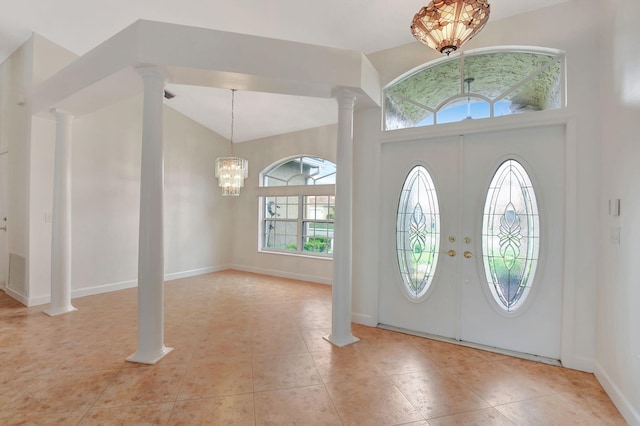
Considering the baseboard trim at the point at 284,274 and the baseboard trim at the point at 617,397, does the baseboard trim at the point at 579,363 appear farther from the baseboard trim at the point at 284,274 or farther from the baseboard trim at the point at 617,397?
the baseboard trim at the point at 284,274

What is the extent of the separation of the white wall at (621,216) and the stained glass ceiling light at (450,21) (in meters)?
1.10

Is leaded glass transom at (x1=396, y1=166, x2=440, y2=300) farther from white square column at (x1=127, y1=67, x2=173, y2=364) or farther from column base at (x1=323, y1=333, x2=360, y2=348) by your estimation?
white square column at (x1=127, y1=67, x2=173, y2=364)

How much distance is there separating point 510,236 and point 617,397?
130 cm

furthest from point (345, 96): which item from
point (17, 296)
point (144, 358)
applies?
point (17, 296)

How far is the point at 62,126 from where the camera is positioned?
356cm

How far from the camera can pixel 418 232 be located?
3156mm

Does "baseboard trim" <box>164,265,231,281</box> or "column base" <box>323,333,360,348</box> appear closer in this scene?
"column base" <box>323,333,360,348</box>

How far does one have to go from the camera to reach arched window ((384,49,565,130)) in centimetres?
265

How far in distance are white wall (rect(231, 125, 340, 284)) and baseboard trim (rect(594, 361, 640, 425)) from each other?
3678mm

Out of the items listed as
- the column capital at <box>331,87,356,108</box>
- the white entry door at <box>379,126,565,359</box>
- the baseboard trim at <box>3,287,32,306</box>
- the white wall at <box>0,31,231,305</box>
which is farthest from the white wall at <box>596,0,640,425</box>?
the baseboard trim at <box>3,287,32,306</box>

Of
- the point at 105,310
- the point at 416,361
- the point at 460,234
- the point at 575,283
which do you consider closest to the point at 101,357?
the point at 105,310

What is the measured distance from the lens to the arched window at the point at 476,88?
265 cm

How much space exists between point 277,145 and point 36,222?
154 inches

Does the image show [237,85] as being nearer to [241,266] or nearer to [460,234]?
[460,234]
